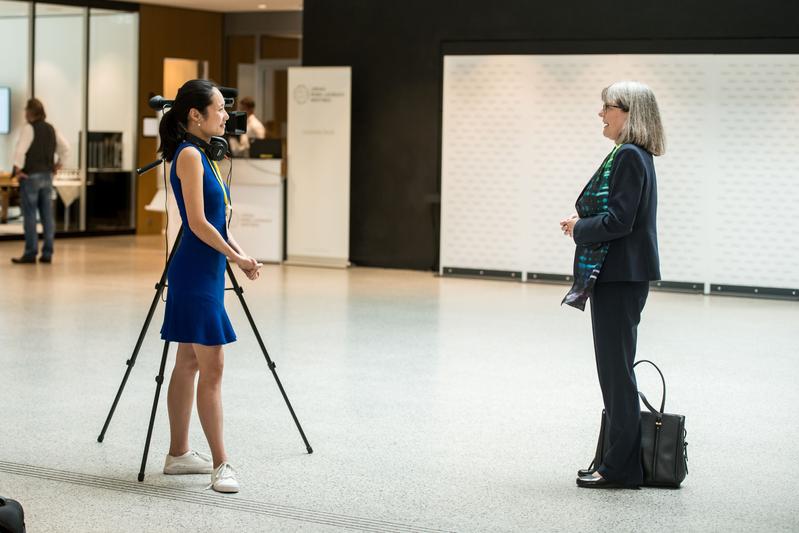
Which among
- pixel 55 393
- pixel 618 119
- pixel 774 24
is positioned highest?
pixel 774 24

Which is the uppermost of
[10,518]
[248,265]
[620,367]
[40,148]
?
[40,148]

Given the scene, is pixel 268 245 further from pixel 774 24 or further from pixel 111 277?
pixel 774 24

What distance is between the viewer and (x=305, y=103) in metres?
13.0

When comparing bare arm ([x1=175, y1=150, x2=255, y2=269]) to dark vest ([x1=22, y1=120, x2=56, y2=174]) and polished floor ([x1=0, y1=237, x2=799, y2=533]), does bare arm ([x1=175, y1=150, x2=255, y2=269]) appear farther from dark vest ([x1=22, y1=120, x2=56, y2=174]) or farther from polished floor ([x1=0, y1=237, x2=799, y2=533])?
dark vest ([x1=22, y1=120, x2=56, y2=174])

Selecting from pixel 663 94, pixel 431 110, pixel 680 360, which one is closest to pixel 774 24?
pixel 663 94

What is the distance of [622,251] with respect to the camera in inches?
173

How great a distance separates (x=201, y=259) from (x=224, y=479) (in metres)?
0.85

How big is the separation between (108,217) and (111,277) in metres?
5.58

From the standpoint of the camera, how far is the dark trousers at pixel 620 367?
4410 mm

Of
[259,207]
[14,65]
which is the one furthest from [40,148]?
[14,65]

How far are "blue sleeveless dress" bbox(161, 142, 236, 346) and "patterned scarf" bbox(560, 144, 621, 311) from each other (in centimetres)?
134

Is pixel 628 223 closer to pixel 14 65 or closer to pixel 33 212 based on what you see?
pixel 33 212

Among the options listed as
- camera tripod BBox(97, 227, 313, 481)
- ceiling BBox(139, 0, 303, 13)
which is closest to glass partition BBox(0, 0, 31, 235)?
ceiling BBox(139, 0, 303, 13)

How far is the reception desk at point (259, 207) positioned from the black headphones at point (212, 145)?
878cm
